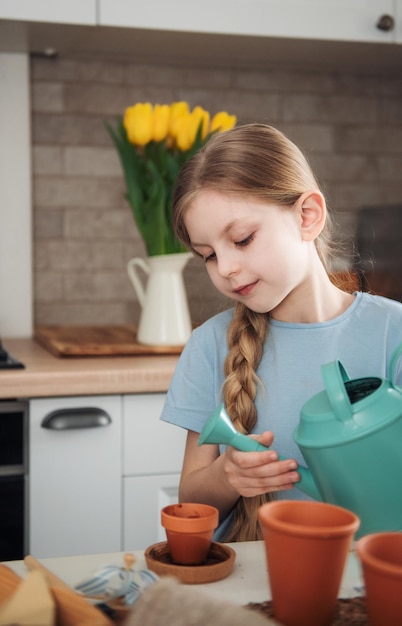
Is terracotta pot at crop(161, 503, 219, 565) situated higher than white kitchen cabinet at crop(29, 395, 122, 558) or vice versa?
terracotta pot at crop(161, 503, 219, 565)

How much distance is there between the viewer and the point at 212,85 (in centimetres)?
262

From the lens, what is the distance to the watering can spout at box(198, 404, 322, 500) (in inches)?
35.1

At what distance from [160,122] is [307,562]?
155cm

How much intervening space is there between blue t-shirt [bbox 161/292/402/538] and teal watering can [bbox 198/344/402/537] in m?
0.40

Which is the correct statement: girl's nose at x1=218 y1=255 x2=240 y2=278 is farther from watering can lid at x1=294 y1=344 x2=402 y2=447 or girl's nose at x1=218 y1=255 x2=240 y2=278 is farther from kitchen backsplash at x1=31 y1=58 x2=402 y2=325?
kitchen backsplash at x1=31 y1=58 x2=402 y2=325

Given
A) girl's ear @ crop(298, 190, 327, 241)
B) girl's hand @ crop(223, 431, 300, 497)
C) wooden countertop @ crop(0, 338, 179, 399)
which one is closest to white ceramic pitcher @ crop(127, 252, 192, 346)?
wooden countertop @ crop(0, 338, 179, 399)

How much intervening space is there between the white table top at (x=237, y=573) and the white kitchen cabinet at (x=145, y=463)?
94cm

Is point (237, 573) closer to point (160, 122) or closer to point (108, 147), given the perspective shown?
point (160, 122)

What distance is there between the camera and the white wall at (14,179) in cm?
246

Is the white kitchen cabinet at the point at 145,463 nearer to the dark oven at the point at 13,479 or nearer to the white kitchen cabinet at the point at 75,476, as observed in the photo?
the white kitchen cabinet at the point at 75,476

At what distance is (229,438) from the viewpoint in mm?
909

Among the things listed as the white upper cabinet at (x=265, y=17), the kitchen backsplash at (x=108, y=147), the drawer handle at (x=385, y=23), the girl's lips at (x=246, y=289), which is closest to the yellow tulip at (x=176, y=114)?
the white upper cabinet at (x=265, y=17)

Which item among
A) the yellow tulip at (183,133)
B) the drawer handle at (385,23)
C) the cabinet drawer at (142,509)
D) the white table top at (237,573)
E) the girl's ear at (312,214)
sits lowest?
the cabinet drawer at (142,509)

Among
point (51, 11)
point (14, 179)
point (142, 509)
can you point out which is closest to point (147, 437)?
point (142, 509)
